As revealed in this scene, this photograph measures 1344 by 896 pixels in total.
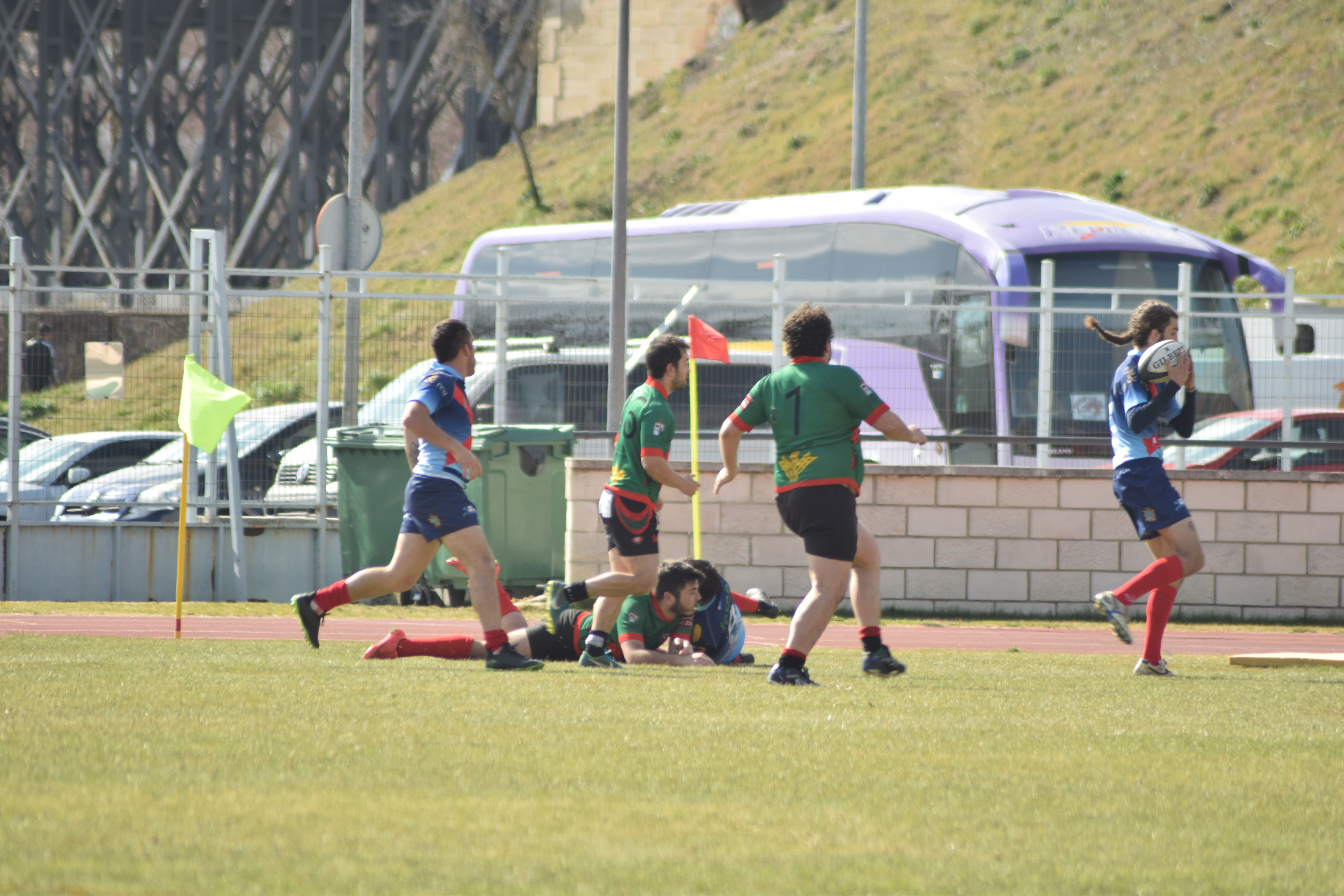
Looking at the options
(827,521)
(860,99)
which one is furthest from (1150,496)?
(860,99)

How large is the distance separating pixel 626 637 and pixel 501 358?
19.1 ft

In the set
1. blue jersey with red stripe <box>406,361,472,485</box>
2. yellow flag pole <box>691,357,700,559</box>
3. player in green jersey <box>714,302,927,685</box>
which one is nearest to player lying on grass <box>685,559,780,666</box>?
player in green jersey <box>714,302,927,685</box>

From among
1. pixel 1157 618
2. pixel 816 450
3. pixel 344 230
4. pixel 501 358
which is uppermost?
pixel 344 230

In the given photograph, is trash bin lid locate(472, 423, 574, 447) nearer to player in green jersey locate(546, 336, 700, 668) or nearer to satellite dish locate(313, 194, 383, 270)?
satellite dish locate(313, 194, 383, 270)

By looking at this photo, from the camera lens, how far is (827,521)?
7.12 m

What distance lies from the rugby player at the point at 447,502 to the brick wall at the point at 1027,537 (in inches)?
215

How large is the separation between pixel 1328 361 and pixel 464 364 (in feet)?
28.2

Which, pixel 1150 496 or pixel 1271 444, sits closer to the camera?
pixel 1150 496

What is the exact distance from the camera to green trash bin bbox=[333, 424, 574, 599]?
13133mm

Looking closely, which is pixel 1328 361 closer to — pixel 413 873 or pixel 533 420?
pixel 533 420

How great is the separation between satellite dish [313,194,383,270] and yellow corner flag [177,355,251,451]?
5659 millimetres

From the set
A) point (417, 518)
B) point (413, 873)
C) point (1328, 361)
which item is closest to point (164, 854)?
point (413, 873)

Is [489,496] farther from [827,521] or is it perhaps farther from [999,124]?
[999,124]

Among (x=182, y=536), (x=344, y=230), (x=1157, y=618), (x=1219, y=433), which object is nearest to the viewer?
(x=1157, y=618)
